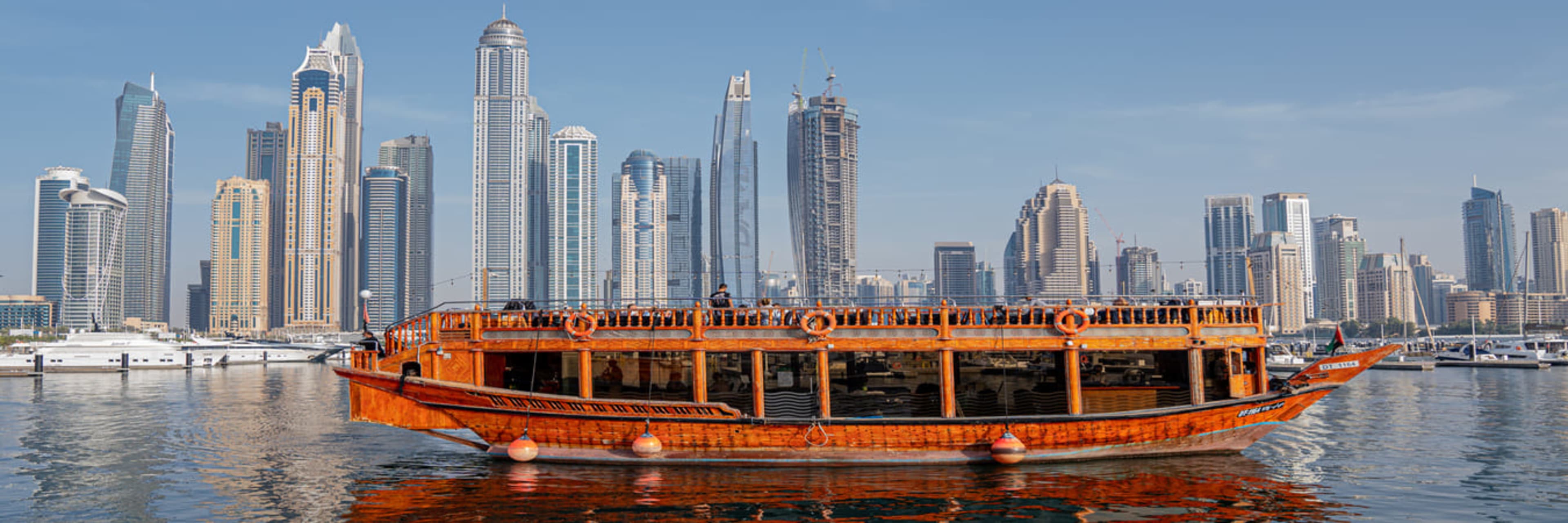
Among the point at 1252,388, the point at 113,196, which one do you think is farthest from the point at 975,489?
the point at 113,196

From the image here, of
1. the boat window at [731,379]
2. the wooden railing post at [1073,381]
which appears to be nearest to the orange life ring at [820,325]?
the boat window at [731,379]

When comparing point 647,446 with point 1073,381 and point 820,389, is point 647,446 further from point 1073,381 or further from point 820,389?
point 1073,381

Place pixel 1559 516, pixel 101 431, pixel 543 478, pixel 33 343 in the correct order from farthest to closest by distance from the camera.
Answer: pixel 33 343 < pixel 101 431 < pixel 543 478 < pixel 1559 516

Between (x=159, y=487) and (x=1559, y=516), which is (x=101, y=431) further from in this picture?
(x=1559, y=516)

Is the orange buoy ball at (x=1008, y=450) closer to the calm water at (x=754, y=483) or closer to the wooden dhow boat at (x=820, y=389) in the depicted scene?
the wooden dhow boat at (x=820, y=389)

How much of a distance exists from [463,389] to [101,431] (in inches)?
727

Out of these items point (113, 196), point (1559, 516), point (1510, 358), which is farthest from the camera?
point (113, 196)

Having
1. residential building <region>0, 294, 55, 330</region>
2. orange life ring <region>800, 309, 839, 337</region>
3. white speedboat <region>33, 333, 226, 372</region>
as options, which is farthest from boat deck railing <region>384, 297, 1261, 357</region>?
residential building <region>0, 294, 55, 330</region>

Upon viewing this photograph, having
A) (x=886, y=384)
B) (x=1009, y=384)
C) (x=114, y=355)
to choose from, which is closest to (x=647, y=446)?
(x=886, y=384)

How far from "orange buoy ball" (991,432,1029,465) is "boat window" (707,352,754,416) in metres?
5.17

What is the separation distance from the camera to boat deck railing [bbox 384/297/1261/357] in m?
20.4

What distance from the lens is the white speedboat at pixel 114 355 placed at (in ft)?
277

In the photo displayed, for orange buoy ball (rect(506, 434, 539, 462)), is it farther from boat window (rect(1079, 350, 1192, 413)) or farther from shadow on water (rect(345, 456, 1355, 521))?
boat window (rect(1079, 350, 1192, 413))

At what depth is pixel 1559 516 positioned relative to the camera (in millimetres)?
16734
